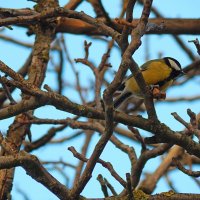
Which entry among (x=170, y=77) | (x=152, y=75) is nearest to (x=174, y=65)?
(x=170, y=77)

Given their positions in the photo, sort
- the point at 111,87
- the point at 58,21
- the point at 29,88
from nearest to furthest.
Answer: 1. the point at 111,87
2. the point at 29,88
3. the point at 58,21

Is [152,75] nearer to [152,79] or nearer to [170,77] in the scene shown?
[152,79]

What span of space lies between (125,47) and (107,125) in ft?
1.01

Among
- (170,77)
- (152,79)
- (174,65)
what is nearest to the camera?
(152,79)

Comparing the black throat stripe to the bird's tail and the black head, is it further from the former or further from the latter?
the bird's tail

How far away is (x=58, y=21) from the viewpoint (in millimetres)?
3609

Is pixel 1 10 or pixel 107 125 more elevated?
pixel 1 10

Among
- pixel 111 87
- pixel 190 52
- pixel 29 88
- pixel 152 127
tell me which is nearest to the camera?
pixel 111 87

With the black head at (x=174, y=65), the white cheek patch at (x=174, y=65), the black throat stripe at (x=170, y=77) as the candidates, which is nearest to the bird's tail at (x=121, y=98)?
the black throat stripe at (x=170, y=77)

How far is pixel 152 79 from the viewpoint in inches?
140

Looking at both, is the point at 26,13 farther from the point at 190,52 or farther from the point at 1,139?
the point at 190,52

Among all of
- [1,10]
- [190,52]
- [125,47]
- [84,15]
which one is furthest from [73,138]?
[125,47]

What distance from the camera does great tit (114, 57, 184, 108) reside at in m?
3.52

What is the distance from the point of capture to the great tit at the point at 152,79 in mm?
3517
